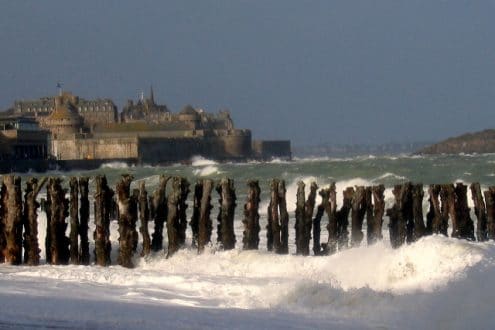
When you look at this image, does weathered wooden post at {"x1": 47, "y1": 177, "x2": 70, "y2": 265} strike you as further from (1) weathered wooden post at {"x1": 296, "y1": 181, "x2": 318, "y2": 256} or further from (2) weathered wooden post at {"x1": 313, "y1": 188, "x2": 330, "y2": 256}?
(2) weathered wooden post at {"x1": 313, "y1": 188, "x2": 330, "y2": 256}

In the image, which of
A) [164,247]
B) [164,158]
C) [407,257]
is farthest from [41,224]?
[164,158]

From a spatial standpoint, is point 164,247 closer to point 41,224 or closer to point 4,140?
point 41,224

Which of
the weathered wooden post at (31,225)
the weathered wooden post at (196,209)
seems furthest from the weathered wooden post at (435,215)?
the weathered wooden post at (31,225)

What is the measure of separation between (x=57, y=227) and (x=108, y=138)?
332 feet

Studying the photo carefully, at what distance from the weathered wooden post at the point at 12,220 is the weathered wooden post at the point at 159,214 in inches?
72.3

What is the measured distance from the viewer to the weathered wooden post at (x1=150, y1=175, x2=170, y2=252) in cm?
1558

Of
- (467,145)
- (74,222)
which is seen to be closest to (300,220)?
(74,222)

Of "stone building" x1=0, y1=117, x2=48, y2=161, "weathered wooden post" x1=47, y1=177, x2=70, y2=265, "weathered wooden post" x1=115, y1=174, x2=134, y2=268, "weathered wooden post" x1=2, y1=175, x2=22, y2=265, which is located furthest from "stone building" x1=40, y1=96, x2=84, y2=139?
"weathered wooden post" x1=115, y1=174, x2=134, y2=268

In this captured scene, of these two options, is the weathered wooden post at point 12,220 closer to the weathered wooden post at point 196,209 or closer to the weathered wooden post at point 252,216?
the weathered wooden post at point 196,209

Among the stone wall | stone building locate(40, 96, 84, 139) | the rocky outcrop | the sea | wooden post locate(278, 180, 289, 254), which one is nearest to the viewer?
the sea

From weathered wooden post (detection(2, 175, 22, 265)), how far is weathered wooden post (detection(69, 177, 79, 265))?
0.70 meters

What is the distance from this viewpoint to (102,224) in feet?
50.6

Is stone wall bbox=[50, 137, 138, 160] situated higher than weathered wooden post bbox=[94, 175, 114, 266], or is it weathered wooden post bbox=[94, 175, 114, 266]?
stone wall bbox=[50, 137, 138, 160]

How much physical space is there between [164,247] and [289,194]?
1690 cm
